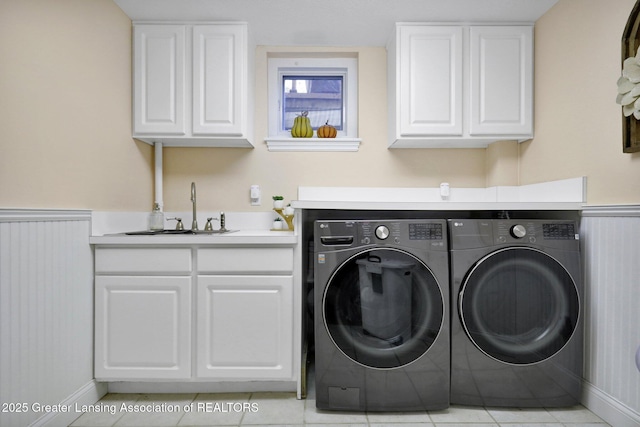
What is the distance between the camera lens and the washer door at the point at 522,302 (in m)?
1.59

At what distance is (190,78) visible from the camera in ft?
6.93

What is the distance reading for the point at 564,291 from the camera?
1.58 m

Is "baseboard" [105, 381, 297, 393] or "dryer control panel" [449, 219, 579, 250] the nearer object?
"dryer control panel" [449, 219, 579, 250]

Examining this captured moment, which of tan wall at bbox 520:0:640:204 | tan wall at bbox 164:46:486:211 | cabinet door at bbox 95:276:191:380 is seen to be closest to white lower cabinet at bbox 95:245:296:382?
cabinet door at bbox 95:276:191:380

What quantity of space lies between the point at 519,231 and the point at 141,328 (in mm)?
1847

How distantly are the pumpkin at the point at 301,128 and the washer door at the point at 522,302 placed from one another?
55.2 inches

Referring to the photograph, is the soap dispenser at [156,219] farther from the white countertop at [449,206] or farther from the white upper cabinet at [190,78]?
the white countertop at [449,206]

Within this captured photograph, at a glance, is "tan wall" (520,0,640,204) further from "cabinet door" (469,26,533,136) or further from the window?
the window

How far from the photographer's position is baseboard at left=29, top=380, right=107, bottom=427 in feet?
4.62

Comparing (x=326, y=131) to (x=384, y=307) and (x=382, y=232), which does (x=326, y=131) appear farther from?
(x=384, y=307)

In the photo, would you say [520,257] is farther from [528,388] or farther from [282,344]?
[282,344]

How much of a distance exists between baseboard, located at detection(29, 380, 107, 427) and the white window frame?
5.78 ft

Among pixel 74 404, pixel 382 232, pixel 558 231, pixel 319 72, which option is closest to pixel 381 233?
pixel 382 232

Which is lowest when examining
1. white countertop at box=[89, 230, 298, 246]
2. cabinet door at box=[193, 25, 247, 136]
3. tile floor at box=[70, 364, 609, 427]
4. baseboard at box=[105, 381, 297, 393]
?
tile floor at box=[70, 364, 609, 427]
